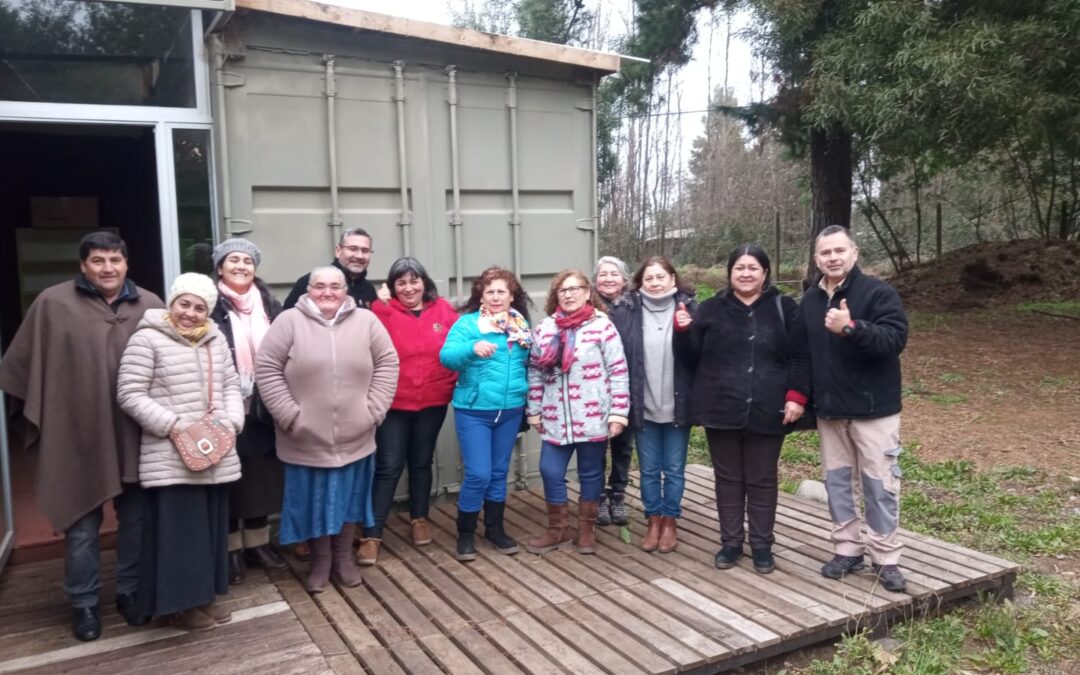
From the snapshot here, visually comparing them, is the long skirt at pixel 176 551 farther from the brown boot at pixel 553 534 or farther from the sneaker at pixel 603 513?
the sneaker at pixel 603 513

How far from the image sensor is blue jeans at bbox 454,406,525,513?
4004 millimetres

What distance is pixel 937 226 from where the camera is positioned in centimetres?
1519

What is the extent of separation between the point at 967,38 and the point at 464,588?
628 cm

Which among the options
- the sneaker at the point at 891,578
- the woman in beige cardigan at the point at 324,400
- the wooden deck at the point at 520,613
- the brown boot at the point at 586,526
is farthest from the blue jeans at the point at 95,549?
the sneaker at the point at 891,578

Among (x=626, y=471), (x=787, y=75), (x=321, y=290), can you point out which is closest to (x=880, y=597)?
(x=626, y=471)

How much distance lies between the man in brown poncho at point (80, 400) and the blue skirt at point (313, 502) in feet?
2.08

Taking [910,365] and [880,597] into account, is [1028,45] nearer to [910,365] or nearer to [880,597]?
[910,365]

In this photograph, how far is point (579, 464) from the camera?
412cm

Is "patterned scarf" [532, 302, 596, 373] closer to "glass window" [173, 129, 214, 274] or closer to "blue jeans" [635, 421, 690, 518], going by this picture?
"blue jeans" [635, 421, 690, 518]

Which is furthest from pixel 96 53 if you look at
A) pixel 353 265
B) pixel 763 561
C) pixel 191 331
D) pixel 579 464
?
pixel 763 561

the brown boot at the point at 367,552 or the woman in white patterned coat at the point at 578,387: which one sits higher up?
the woman in white patterned coat at the point at 578,387

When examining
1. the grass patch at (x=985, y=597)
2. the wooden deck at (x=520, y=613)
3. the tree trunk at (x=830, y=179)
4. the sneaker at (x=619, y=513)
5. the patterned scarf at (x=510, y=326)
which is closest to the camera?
the wooden deck at (x=520, y=613)

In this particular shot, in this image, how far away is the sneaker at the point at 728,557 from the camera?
12.9 feet

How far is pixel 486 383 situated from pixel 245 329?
3.69 feet
